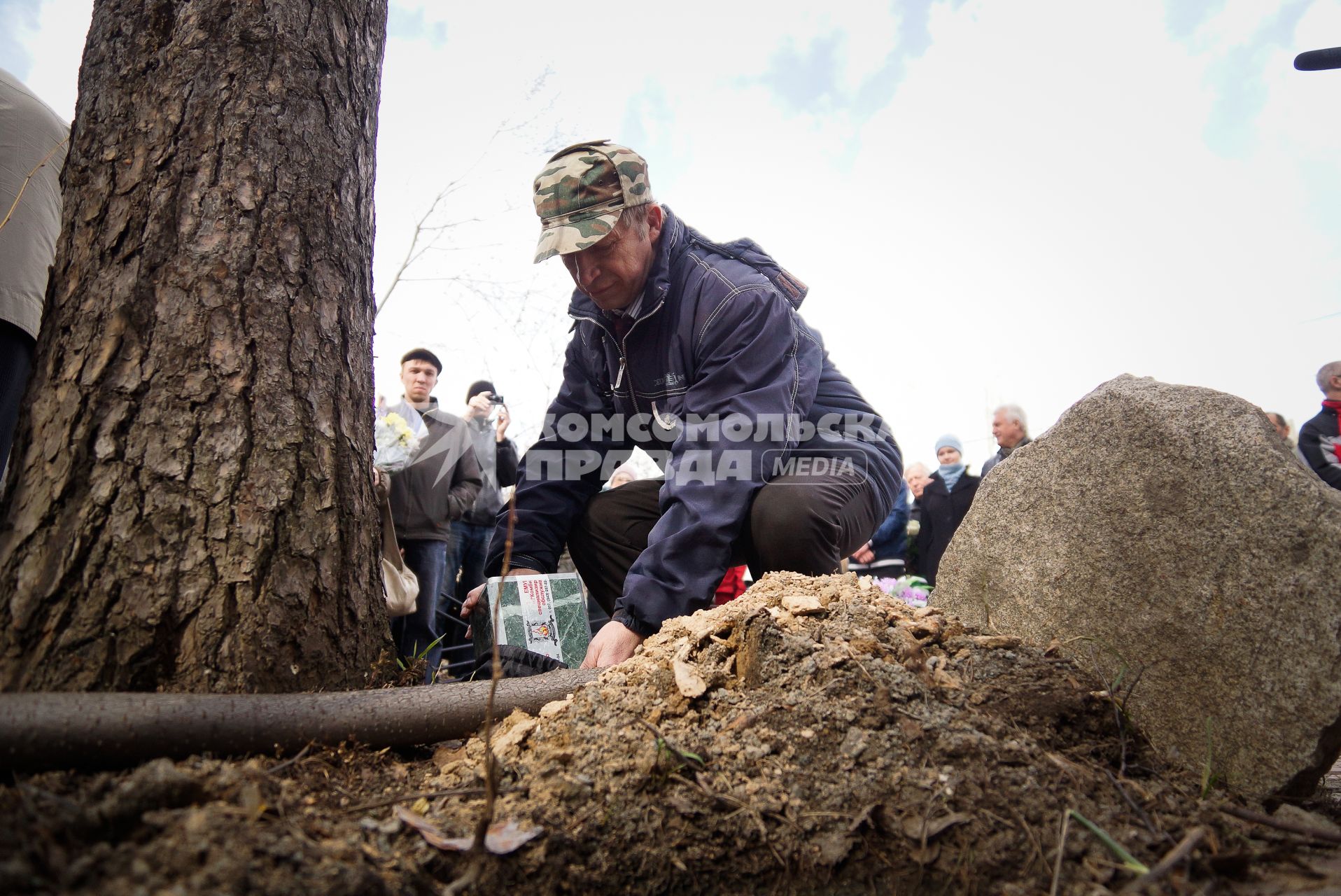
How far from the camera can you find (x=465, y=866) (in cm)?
112

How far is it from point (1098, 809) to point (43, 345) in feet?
7.06

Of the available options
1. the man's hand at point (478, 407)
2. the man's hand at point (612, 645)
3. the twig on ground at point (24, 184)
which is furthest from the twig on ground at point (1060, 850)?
the man's hand at point (478, 407)

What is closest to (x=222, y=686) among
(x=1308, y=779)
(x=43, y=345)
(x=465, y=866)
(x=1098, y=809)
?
(x=465, y=866)

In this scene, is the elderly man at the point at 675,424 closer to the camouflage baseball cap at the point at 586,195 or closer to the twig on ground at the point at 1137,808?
the camouflage baseball cap at the point at 586,195

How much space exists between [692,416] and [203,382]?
135 cm

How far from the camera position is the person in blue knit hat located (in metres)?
6.50

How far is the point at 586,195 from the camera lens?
258 centimetres

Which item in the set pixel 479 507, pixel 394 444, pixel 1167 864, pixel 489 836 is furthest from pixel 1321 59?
pixel 479 507

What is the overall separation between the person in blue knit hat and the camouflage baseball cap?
15.5 feet

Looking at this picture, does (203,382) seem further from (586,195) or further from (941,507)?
(941,507)

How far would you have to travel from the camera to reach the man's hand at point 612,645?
80.2 inches

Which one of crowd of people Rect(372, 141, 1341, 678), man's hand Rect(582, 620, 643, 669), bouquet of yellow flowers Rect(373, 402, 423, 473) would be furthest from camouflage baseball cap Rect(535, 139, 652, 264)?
bouquet of yellow flowers Rect(373, 402, 423, 473)

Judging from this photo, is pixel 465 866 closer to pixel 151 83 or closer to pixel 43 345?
pixel 43 345

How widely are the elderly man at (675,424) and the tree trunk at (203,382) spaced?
A: 78cm
